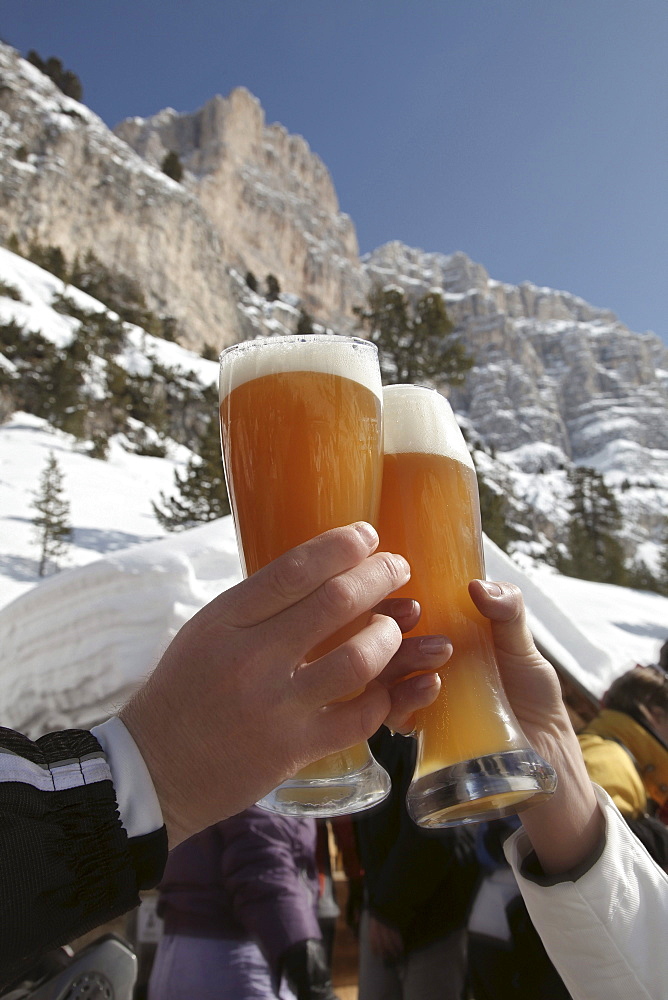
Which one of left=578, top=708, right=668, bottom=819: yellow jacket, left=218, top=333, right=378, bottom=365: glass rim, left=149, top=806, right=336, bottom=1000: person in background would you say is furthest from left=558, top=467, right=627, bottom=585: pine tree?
left=218, top=333, right=378, bottom=365: glass rim

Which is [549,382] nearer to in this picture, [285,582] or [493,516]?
[493,516]

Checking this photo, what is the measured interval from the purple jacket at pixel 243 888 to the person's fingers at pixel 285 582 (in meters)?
1.05

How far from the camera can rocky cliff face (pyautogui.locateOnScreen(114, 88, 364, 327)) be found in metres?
50.1

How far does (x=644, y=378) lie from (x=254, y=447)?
95.2 m

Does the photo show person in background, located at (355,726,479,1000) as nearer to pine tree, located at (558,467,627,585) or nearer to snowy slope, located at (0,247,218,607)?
snowy slope, located at (0,247,218,607)

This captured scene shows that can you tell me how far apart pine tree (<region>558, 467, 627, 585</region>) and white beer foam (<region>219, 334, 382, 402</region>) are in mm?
17290

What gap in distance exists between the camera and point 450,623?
2.25 feet

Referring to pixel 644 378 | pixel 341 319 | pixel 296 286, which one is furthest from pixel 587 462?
pixel 296 286

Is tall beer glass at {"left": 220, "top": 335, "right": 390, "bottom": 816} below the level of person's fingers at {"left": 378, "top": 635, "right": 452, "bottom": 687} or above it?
above

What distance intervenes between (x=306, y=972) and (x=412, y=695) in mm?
985

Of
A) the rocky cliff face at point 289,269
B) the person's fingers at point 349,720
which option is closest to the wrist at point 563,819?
the person's fingers at point 349,720

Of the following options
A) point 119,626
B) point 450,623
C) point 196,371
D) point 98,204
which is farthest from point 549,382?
point 450,623

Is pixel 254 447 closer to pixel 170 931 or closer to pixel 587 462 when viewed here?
pixel 170 931

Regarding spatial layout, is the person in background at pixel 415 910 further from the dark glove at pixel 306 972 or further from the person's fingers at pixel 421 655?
the person's fingers at pixel 421 655
